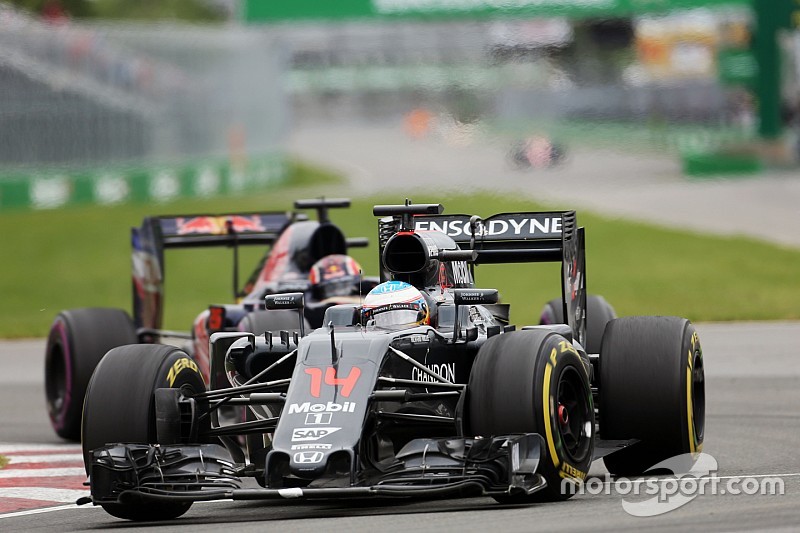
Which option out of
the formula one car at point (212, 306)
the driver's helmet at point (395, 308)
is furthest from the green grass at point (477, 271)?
the driver's helmet at point (395, 308)

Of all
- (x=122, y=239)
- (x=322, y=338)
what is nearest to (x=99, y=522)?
(x=322, y=338)

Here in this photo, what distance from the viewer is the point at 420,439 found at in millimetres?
9125

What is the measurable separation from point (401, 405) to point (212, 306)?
5526 millimetres

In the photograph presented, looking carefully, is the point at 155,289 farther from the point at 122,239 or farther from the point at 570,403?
the point at 122,239

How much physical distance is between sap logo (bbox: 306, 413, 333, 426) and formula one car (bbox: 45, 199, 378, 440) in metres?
4.28

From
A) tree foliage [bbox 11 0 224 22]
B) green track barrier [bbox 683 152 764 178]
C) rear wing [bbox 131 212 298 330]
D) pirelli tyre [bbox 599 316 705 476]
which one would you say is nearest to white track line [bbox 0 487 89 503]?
pirelli tyre [bbox 599 316 705 476]

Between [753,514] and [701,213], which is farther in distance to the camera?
[701,213]

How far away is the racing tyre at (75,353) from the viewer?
47.2ft

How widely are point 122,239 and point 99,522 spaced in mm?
27271

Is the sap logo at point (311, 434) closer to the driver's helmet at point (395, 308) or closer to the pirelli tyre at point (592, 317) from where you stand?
the driver's helmet at point (395, 308)

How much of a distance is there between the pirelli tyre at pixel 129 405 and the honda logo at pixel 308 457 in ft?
3.51

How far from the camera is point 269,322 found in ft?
43.6

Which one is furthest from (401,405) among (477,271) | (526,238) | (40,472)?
(477,271)

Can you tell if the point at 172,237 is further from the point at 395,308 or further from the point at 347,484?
the point at 347,484
